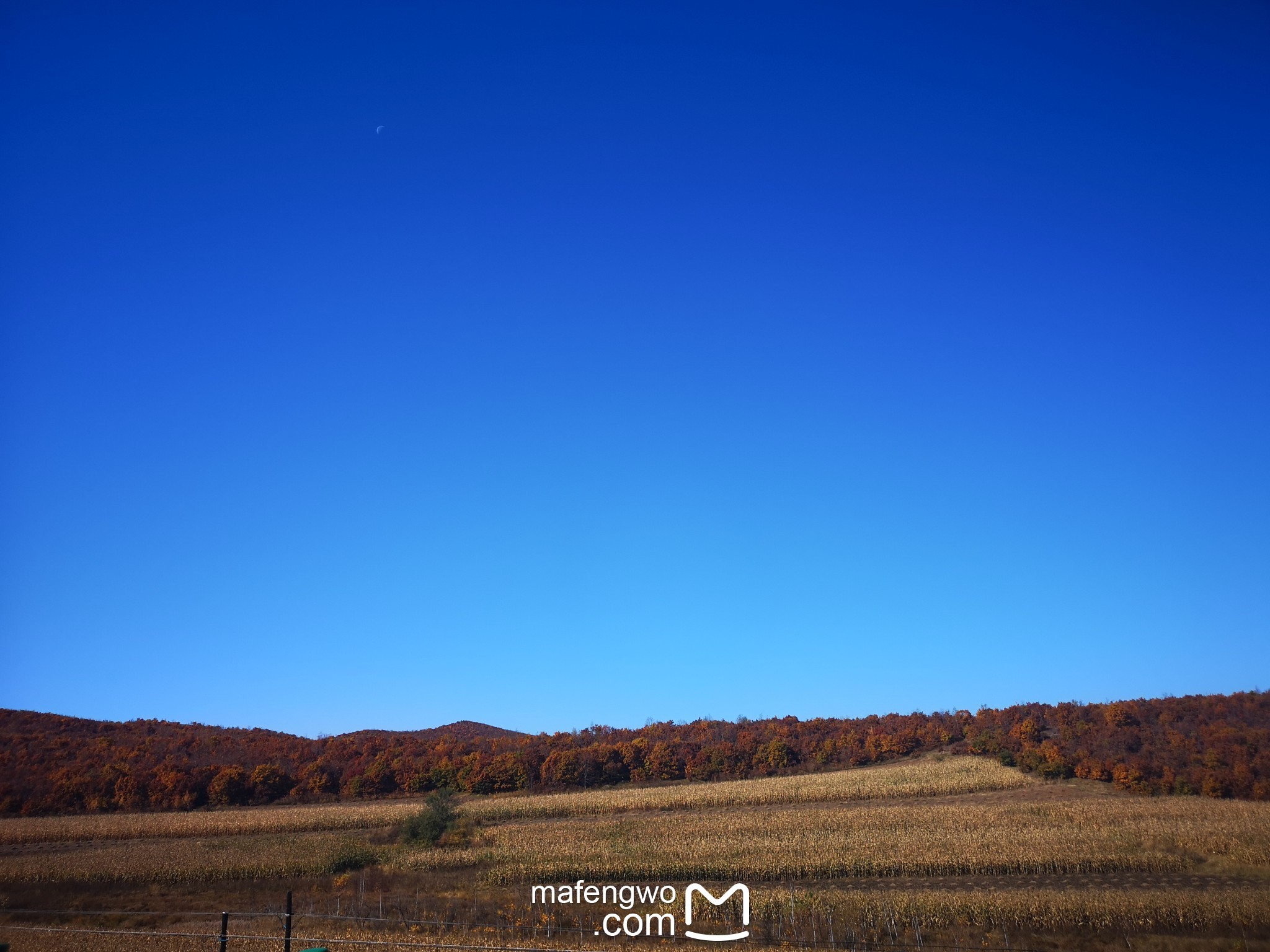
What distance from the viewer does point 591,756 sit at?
87.1m

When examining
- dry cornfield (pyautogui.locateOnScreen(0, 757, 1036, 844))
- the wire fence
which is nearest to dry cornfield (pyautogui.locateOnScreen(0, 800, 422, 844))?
dry cornfield (pyautogui.locateOnScreen(0, 757, 1036, 844))

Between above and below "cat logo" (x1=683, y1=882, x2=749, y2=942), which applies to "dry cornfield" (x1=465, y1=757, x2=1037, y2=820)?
above

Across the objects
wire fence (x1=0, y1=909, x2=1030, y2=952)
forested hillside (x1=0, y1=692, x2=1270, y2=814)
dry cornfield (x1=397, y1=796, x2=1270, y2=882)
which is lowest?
wire fence (x1=0, y1=909, x2=1030, y2=952)

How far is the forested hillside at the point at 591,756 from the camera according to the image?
64438 mm

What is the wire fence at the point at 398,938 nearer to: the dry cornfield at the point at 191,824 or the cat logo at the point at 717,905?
the cat logo at the point at 717,905

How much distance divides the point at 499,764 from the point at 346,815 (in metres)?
21.7

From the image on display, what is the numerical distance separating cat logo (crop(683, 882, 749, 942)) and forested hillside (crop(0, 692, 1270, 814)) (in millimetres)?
40580

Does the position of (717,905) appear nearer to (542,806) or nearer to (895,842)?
(895,842)

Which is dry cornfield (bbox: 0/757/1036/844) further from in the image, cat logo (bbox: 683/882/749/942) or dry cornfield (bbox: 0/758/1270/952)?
cat logo (bbox: 683/882/749/942)

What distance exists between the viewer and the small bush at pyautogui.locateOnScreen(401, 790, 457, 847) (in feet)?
173

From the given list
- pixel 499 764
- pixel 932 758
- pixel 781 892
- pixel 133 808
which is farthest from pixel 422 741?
pixel 781 892

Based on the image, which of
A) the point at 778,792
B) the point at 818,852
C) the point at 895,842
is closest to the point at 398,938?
the point at 818,852

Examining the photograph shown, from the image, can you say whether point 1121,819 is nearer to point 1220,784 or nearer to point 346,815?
point 1220,784

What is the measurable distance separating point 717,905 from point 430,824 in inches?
1066
